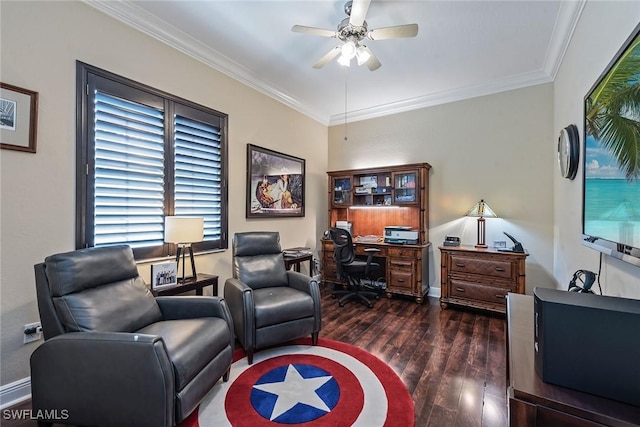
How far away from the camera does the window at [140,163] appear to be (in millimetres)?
2127

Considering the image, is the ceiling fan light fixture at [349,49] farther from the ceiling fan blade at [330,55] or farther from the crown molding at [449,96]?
the crown molding at [449,96]

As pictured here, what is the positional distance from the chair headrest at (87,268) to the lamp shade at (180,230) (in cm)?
39

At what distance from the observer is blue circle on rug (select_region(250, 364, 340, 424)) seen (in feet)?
5.49

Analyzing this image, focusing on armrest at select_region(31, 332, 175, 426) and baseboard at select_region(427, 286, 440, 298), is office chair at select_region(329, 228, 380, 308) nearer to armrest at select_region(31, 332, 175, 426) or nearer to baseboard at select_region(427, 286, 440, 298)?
baseboard at select_region(427, 286, 440, 298)

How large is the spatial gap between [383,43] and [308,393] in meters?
3.14

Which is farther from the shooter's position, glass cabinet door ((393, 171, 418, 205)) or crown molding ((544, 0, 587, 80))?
glass cabinet door ((393, 171, 418, 205))

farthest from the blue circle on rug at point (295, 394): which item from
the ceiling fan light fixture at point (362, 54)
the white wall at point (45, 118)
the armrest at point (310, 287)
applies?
the ceiling fan light fixture at point (362, 54)

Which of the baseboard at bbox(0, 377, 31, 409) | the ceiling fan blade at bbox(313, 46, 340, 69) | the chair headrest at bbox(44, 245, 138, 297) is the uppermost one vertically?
the ceiling fan blade at bbox(313, 46, 340, 69)

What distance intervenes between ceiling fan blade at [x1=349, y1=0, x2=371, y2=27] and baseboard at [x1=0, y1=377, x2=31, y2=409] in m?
3.36

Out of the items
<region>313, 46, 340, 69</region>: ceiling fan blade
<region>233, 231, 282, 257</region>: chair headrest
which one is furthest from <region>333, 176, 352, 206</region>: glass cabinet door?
<region>313, 46, 340, 69</region>: ceiling fan blade

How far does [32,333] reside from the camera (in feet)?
6.09

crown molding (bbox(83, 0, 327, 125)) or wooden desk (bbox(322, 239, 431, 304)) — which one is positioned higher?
crown molding (bbox(83, 0, 327, 125))

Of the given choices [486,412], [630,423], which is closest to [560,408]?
[630,423]

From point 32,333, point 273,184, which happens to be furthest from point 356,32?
point 32,333
